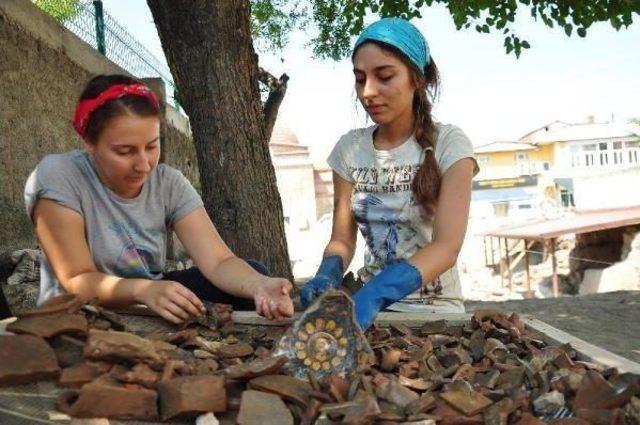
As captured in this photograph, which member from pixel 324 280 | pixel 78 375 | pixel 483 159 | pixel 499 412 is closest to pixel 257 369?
pixel 78 375

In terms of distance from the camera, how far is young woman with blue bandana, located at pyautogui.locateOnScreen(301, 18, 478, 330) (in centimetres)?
195

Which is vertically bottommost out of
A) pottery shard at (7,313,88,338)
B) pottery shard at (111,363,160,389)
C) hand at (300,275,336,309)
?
pottery shard at (111,363,160,389)

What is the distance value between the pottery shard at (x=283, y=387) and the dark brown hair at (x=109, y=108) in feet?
2.91

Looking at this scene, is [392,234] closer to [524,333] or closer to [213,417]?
[524,333]

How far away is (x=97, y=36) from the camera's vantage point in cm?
525

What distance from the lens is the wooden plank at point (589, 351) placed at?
1.44m

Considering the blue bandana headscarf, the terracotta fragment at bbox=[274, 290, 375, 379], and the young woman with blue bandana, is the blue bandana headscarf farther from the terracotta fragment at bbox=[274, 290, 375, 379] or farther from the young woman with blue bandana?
the terracotta fragment at bbox=[274, 290, 375, 379]

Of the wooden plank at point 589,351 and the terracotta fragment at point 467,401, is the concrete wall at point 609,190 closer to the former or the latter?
the wooden plank at point 589,351

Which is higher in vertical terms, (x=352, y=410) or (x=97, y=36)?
(x=97, y=36)

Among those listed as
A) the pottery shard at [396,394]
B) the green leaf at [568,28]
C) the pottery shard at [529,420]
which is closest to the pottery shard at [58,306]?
the pottery shard at [396,394]

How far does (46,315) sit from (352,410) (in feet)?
2.15

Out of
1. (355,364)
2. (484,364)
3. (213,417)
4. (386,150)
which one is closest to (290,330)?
(355,364)

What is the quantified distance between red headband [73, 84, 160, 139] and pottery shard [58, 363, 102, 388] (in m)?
0.83

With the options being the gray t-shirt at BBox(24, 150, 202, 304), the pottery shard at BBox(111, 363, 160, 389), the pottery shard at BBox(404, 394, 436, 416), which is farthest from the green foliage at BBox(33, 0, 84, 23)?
the pottery shard at BBox(404, 394, 436, 416)
